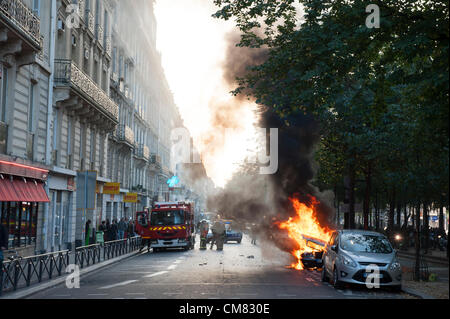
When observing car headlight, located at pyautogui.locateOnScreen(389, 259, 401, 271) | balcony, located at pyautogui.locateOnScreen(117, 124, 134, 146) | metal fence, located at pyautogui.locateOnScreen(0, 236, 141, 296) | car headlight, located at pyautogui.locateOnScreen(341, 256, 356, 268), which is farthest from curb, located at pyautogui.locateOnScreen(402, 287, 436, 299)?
balcony, located at pyautogui.locateOnScreen(117, 124, 134, 146)

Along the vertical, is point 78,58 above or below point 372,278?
above

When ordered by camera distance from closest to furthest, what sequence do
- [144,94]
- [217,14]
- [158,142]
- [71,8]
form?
[217,14] < [71,8] < [144,94] < [158,142]

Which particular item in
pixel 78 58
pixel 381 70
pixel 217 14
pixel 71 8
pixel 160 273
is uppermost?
pixel 71 8

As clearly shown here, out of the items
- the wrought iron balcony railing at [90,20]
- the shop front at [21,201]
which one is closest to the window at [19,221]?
the shop front at [21,201]

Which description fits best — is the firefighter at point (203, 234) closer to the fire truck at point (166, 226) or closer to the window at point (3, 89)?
the fire truck at point (166, 226)

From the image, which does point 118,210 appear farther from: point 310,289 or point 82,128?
point 310,289

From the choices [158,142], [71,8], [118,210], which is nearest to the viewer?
[71,8]

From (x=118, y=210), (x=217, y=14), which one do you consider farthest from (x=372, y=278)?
(x=118, y=210)

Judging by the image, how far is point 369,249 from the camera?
16547mm

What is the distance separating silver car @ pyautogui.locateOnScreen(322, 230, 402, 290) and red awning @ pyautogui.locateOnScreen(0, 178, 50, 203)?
34.9 feet

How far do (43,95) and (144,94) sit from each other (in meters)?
37.0

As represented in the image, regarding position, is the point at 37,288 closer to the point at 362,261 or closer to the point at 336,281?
the point at 336,281

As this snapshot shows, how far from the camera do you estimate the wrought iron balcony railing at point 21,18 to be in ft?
64.8
